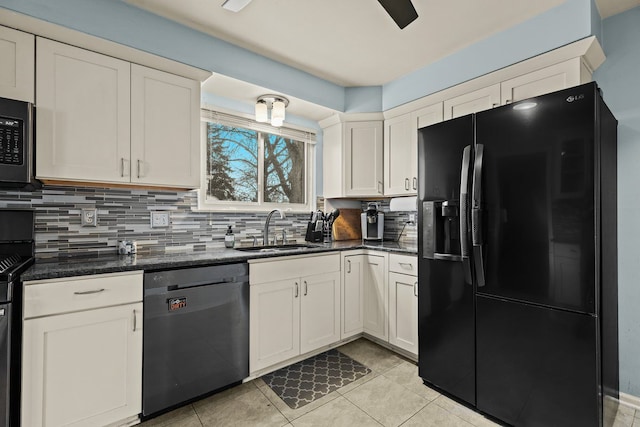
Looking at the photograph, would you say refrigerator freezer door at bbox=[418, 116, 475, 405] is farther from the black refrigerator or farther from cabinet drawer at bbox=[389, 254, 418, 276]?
cabinet drawer at bbox=[389, 254, 418, 276]

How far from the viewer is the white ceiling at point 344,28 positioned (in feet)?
6.43

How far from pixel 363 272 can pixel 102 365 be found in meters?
2.00

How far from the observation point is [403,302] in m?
2.53

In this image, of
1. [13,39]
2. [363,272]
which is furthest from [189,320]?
[13,39]

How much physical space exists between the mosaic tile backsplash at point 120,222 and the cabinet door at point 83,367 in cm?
67

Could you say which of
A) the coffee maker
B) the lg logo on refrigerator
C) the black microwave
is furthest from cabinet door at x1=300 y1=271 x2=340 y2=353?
the lg logo on refrigerator

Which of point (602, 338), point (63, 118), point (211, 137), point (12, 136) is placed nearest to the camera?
point (602, 338)

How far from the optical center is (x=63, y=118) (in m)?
1.76

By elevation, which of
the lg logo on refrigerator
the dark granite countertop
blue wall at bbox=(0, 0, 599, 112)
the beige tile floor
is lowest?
the beige tile floor

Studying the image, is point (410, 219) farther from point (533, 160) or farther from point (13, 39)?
point (13, 39)

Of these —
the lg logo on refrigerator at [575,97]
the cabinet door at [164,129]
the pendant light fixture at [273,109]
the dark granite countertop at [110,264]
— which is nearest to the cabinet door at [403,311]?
the dark granite countertop at [110,264]

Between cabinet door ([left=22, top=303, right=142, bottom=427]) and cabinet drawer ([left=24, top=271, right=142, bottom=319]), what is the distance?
4 cm

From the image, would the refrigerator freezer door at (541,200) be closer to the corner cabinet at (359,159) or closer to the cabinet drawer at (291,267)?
the cabinet drawer at (291,267)

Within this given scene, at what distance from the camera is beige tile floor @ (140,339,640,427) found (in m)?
1.78
